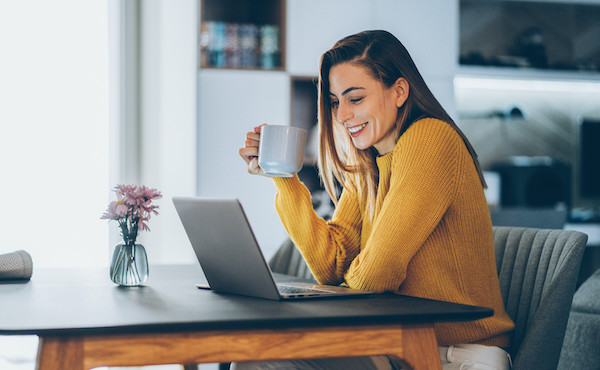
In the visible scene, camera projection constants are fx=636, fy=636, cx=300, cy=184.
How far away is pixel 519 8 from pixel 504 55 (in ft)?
1.14

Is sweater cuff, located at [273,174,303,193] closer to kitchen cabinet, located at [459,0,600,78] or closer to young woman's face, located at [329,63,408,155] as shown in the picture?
young woman's face, located at [329,63,408,155]

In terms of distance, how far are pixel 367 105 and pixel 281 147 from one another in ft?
1.00

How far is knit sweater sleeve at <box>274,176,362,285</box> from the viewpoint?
1474mm

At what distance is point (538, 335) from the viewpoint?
1.21 m

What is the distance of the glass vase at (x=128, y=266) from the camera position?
132cm

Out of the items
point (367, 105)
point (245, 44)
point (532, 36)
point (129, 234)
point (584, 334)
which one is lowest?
point (584, 334)

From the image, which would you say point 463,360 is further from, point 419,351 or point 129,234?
point 129,234

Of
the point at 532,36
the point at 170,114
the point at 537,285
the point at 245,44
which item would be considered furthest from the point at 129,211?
the point at 532,36

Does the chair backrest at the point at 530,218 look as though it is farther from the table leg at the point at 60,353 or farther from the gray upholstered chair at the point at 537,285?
the table leg at the point at 60,353

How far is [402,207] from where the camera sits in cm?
119

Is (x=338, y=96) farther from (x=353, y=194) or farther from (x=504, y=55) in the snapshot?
(x=504, y=55)

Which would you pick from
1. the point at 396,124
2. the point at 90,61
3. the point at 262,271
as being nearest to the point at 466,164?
the point at 396,124

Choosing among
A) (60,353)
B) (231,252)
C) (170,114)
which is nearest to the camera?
(60,353)

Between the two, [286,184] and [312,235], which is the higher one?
[286,184]
